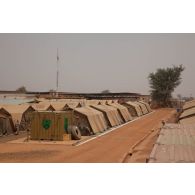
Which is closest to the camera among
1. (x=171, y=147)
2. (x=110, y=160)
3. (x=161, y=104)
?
(x=171, y=147)

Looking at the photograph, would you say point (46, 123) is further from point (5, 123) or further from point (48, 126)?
point (5, 123)

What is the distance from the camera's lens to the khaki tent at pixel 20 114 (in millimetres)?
24297

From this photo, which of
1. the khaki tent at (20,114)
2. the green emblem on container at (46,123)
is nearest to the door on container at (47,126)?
the green emblem on container at (46,123)

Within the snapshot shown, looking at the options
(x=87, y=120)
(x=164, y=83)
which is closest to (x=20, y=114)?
(x=87, y=120)

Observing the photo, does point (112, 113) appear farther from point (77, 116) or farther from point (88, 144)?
point (88, 144)

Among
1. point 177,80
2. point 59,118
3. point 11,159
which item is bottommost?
point 11,159

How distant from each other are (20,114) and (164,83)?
57212 millimetres

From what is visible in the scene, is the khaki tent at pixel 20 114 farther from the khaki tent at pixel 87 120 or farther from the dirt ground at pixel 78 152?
the dirt ground at pixel 78 152

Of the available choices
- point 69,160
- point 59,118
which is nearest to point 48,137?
point 59,118

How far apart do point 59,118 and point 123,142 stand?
423cm

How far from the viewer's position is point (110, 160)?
14.0m

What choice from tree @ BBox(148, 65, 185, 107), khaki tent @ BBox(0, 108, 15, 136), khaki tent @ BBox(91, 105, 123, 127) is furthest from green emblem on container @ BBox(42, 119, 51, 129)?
tree @ BBox(148, 65, 185, 107)

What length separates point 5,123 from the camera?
75.4 feet

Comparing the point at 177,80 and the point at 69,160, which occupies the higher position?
the point at 177,80
